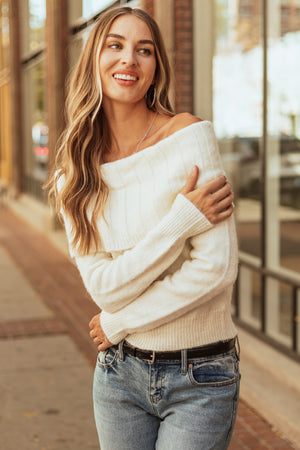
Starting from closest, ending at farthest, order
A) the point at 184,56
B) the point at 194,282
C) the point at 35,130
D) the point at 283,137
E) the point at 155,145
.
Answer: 1. the point at 194,282
2. the point at 155,145
3. the point at 283,137
4. the point at 184,56
5. the point at 35,130

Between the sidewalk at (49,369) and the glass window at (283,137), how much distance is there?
196cm

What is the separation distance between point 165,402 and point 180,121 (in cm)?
82

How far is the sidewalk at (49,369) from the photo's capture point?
4320mm

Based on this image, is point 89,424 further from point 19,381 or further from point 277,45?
point 277,45

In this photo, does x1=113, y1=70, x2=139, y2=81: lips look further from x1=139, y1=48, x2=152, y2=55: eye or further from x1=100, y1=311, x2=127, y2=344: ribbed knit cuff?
x1=100, y1=311, x2=127, y2=344: ribbed knit cuff

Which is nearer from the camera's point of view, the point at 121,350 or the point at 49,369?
the point at 121,350

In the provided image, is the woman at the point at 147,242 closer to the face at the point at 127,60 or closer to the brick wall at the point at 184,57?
the face at the point at 127,60

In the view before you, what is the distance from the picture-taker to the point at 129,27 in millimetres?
2137

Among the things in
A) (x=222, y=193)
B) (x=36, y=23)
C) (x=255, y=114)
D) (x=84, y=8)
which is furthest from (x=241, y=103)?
(x=36, y=23)

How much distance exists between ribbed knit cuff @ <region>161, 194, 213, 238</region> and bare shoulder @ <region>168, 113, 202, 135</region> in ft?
0.70

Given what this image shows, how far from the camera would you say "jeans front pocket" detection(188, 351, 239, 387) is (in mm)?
2014

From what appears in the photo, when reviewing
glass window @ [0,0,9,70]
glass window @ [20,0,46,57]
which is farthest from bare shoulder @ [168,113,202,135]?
glass window @ [0,0,9,70]

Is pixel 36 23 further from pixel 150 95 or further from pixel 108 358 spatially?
pixel 108 358

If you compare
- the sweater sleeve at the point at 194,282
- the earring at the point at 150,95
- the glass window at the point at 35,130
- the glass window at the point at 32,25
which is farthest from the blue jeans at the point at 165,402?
the glass window at the point at 35,130
